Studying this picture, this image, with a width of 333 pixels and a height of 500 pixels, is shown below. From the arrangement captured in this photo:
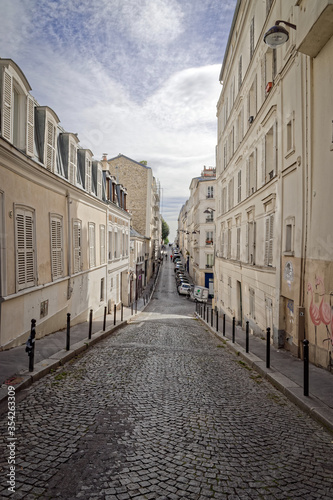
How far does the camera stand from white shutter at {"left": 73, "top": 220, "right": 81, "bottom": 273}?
14.5 m

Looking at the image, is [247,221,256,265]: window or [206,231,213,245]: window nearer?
[247,221,256,265]: window

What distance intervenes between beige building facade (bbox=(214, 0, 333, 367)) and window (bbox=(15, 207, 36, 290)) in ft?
22.7

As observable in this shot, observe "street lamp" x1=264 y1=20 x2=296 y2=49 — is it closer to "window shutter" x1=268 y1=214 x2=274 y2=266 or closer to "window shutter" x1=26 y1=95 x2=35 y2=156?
"window shutter" x1=268 y1=214 x2=274 y2=266

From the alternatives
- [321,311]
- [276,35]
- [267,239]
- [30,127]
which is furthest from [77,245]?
[276,35]

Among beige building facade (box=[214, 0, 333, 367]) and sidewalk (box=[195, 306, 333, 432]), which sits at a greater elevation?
beige building facade (box=[214, 0, 333, 367])

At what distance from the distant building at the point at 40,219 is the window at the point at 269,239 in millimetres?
7038

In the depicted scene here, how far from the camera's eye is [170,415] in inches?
196

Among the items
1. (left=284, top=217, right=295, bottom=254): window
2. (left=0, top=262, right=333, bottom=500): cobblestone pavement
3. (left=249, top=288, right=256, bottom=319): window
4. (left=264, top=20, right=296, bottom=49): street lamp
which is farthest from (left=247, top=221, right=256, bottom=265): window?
(left=0, top=262, right=333, bottom=500): cobblestone pavement

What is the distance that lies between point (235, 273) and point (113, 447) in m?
15.5

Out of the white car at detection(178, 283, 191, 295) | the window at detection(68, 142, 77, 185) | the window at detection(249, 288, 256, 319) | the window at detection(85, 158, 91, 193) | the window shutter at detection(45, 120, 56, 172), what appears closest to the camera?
the window shutter at detection(45, 120, 56, 172)

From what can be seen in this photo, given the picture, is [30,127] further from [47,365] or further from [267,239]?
[267,239]

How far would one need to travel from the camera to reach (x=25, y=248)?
31.4ft

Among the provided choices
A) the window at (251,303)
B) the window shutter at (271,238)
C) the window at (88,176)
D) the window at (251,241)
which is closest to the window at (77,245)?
the window at (88,176)

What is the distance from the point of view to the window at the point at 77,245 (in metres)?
14.5
